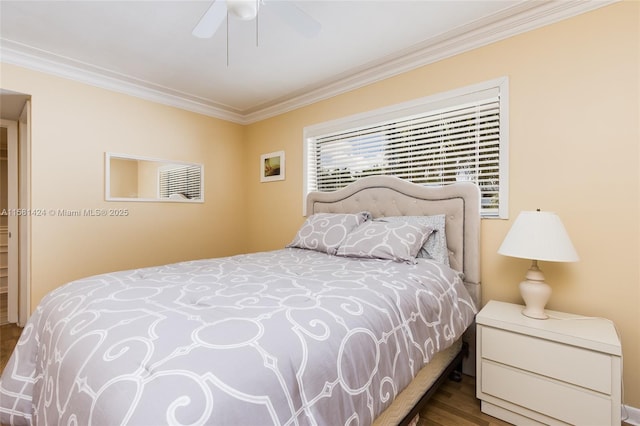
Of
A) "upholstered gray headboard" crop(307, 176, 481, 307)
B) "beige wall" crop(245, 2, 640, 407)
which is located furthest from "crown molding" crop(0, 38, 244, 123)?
"beige wall" crop(245, 2, 640, 407)

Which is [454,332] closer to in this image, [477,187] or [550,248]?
[550,248]

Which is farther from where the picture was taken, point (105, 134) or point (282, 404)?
point (105, 134)

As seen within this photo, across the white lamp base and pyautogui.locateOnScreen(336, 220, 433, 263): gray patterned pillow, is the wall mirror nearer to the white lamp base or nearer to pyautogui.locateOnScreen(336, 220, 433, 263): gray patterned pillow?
pyautogui.locateOnScreen(336, 220, 433, 263): gray patterned pillow

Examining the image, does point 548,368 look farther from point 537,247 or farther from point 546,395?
point 537,247

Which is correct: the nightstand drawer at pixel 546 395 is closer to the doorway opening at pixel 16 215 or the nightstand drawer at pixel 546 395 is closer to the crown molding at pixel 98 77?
the crown molding at pixel 98 77

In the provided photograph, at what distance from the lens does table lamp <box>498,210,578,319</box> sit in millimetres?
1621

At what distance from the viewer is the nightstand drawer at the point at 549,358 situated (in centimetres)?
143

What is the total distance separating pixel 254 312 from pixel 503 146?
79.8 inches

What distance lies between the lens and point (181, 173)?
3508 mm

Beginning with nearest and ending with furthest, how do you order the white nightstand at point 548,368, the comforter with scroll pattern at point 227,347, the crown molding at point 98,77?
the comforter with scroll pattern at point 227,347 → the white nightstand at point 548,368 → the crown molding at point 98,77

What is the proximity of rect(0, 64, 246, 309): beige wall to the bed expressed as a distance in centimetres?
156


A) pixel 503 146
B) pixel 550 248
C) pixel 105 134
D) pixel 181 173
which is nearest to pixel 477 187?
pixel 503 146

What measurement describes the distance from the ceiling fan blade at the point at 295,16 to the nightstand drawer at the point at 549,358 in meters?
2.00

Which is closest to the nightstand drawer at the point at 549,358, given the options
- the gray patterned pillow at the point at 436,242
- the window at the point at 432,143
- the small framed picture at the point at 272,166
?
the gray patterned pillow at the point at 436,242
